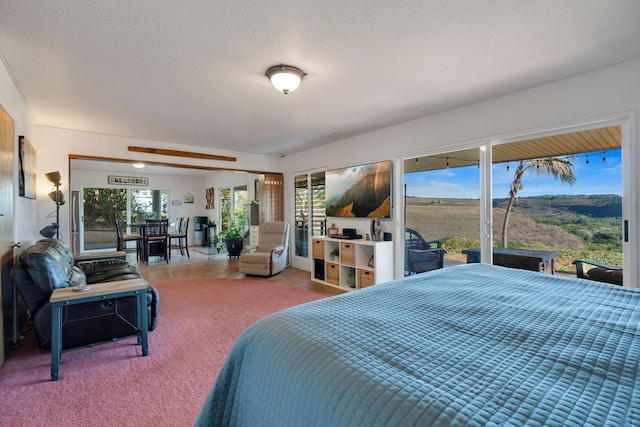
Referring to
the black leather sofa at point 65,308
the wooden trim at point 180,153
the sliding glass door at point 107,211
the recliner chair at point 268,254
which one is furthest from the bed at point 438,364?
the sliding glass door at point 107,211

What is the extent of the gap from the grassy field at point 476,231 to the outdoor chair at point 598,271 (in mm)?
47

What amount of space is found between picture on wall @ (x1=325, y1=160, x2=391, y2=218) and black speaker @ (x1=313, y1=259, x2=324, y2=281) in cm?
85

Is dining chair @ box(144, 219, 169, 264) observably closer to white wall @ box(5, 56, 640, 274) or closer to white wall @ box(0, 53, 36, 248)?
white wall @ box(5, 56, 640, 274)

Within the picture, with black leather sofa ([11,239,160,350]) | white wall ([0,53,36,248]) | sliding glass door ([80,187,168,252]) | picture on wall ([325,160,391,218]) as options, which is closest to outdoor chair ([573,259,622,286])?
picture on wall ([325,160,391,218])

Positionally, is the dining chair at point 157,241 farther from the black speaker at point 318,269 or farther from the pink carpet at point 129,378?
the pink carpet at point 129,378

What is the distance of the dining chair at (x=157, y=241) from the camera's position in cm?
668

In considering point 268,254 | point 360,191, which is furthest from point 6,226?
point 360,191

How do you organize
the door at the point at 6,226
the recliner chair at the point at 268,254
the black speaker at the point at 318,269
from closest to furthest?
the door at the point at 6,226 → the black speaker at the point at 318,269 → the recliner chair at the point at 268,254

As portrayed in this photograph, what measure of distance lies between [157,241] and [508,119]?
6974 millimetres

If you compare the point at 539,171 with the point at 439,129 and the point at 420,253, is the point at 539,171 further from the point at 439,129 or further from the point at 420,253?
the point at 420,253

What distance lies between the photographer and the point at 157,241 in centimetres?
679

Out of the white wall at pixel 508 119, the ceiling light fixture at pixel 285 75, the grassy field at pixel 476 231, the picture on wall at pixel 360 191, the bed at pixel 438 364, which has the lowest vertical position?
the bed at pixel 438 364

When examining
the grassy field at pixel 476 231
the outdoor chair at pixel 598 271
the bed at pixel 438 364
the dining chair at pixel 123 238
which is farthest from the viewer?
the dining chair at pixel 123 238

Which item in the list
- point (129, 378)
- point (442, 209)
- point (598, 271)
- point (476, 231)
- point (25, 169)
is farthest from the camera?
point (442, 209)
